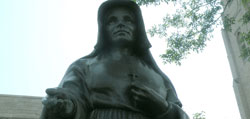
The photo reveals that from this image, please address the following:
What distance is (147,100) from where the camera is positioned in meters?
2.17

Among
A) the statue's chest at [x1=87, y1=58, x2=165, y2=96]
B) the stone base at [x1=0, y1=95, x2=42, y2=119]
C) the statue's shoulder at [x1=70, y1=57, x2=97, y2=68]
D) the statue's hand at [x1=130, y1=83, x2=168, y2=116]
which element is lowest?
the stone base at [x1=0, y1=95, x2=42, y2=119]

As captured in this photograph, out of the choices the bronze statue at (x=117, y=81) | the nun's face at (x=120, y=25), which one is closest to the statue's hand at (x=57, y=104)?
the bronze statue at (x=117, y=81)

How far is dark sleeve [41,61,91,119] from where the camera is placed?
6.92 ft

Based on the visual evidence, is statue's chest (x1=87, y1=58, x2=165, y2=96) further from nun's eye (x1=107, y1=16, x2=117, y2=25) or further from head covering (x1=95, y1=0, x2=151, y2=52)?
nun's eye (x1=107, y1=16, x2=117, y2=25)

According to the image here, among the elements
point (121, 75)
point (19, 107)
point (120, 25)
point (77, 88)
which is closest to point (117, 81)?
point (121, 75)

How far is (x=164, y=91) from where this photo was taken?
2625mm

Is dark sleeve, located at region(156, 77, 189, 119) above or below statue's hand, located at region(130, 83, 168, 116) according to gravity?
below

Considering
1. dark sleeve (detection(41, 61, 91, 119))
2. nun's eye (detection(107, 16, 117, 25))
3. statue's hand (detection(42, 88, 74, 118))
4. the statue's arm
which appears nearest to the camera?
statue's hand (detection(42, 88, 74, 118))

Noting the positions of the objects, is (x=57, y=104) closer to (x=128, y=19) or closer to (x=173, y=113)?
(x=173, y=113)

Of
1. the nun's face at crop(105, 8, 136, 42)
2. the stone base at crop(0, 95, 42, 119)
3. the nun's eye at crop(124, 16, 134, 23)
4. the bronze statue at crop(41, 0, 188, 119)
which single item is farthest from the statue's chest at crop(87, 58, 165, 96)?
the stone base at crop(0, 95, 42, 119)

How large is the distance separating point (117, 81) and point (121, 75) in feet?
0.31

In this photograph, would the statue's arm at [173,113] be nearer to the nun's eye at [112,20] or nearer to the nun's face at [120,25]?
the nun's face at [120,25]

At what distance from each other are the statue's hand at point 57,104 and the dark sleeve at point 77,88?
0.05 metres

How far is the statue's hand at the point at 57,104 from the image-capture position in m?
1.90
